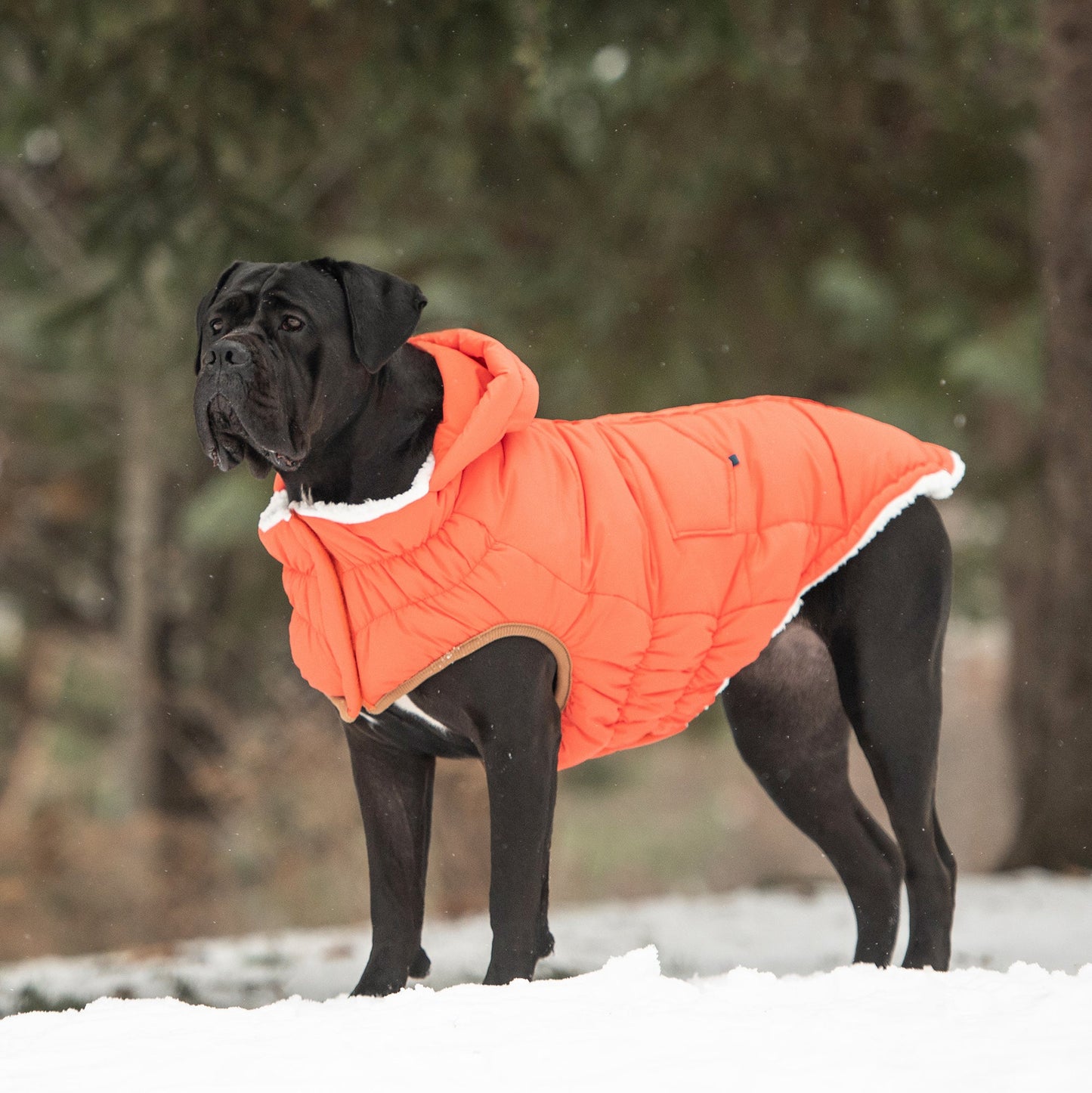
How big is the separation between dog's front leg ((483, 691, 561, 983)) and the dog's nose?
0.93 meters

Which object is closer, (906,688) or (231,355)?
(231,355)

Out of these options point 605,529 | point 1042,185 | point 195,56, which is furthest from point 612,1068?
point 1042,185

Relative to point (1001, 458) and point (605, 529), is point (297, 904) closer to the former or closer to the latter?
point (1001, 458)

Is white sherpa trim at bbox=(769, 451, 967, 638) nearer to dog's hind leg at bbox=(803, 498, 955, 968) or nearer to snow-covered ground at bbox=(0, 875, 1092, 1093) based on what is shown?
dog's hind leg at bbox=(803, 498, 955, 968)

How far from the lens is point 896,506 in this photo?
3.56 meters

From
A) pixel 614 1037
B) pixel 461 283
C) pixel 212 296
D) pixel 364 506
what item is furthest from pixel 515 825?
pixel 461 283

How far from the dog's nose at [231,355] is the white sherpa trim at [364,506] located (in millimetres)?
372

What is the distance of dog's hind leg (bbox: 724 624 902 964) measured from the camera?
3.76m

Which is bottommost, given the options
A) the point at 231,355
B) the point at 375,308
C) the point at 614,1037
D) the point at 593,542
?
the point at 614,1037

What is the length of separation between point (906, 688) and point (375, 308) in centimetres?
165

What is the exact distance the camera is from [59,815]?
9680 mm

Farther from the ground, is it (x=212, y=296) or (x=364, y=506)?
(x=212, y=296)

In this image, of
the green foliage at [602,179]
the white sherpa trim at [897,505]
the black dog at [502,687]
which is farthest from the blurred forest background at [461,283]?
the white sherpa trim at [897,505]

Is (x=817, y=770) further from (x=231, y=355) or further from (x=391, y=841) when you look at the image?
(x=231, y=355)
